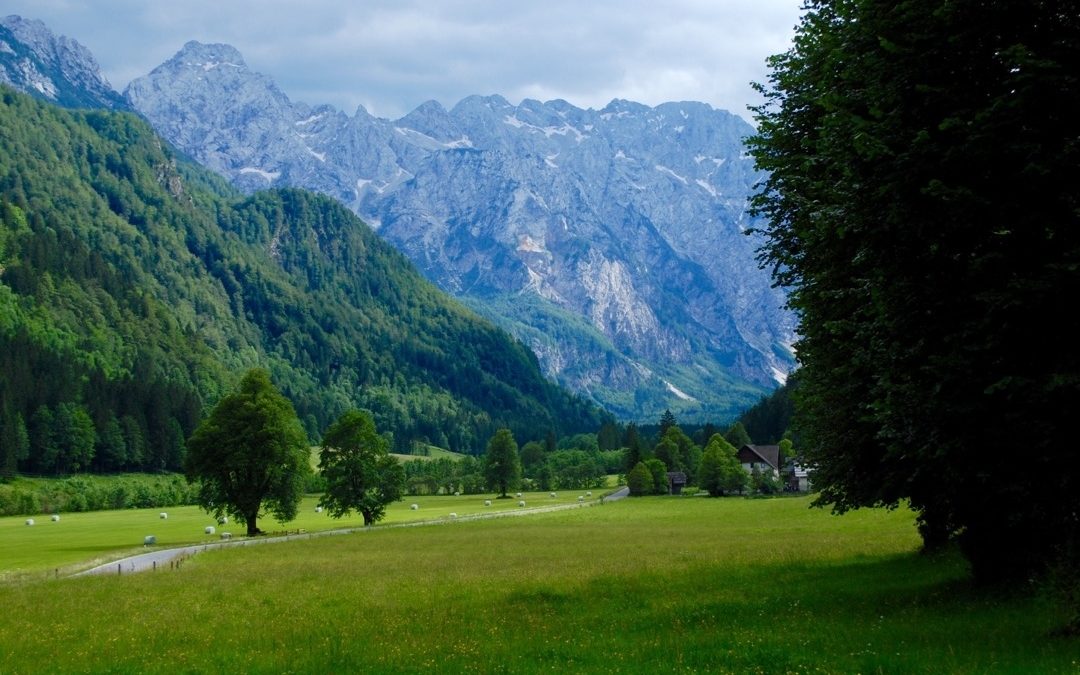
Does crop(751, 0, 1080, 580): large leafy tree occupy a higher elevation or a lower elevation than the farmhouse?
higher

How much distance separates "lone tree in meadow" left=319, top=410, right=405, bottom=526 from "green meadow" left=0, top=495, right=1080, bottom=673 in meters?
40.9

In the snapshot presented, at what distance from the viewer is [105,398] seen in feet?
645

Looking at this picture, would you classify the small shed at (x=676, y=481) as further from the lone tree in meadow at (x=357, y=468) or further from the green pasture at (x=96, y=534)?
the lone tree in meadow at (x=357, y=468)

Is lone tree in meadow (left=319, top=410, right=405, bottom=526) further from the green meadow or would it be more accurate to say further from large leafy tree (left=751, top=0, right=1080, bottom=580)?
large leafy tree (left=751, top=0, right=1080, bottom=580)

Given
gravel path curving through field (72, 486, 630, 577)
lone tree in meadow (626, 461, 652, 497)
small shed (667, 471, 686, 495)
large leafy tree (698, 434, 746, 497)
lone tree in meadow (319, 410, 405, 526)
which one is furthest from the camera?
small shed (667, 471, 686, 495)

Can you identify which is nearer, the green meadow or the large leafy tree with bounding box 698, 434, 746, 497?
the green meadow

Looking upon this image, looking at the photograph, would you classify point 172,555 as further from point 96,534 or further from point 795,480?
point 795,480

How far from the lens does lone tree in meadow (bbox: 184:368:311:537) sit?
76.0 meters

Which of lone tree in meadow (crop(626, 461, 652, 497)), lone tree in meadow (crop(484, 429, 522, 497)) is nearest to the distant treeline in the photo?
lone tree in meadow (crop(484, 429, 522, 497))

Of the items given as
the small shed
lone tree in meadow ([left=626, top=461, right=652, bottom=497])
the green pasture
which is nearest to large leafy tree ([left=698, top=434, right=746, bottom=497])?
lone tree in meadow ([left=626, top=461, right=652, bottom=497])

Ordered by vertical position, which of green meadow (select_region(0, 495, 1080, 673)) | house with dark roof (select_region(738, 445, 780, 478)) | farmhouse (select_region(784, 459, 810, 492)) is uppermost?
green meadow (select_region(0, 495, 1080, 673))

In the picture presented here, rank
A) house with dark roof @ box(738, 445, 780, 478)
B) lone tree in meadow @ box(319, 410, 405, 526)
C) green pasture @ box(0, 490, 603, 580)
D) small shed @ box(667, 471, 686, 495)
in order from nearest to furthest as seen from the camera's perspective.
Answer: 1. green pasture @ box(0, 490, 603, 580)
2. lone tree in meadow @ box(319, 410, 405, 526)
3. small shed @ box(667, 471, 686, 495)
4. house with dark roof @ box(738, 445, 780, 478)

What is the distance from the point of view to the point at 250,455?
75.9 m

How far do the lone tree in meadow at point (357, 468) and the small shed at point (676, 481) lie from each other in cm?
8066
